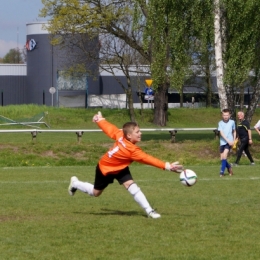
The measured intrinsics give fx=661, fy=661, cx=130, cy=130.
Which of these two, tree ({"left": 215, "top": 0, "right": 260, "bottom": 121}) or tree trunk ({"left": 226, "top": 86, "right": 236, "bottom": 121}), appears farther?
tree trunk ({"left": 226, "top": 86, "right": 236, "bottom": 121})

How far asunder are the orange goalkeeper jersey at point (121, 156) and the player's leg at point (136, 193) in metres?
0.14

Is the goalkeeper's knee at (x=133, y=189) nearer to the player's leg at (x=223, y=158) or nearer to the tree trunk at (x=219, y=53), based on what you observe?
the player's leg at (x=223, y=158)

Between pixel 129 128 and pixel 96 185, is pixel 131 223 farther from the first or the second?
pixel 129 128

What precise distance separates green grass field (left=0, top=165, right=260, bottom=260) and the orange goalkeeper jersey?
2.63 feet

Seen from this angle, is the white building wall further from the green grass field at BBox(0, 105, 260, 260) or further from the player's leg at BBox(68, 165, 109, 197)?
the player's leg at BBox(68, 165, 109, 197)

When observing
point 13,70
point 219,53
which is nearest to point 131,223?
point 219,53

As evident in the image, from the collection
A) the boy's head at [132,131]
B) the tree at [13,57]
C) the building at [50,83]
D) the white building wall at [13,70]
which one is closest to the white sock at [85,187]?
the boy's head at [132,131]

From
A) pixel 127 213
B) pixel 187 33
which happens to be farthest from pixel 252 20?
pixel 127 213

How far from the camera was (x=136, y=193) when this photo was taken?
10.0 metres

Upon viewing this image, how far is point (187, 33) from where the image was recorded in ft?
87.5

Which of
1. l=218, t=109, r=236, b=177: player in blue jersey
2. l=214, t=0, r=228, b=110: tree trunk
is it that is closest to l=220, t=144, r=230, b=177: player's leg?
l=218, t=109, r=236, b=177: player in blue jersey

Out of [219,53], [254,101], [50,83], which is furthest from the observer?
[50,83]

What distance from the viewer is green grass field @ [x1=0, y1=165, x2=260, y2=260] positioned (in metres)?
7.80

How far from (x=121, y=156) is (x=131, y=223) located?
101cm
